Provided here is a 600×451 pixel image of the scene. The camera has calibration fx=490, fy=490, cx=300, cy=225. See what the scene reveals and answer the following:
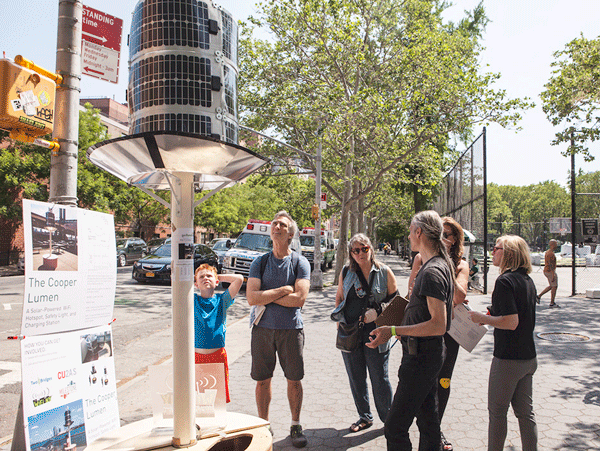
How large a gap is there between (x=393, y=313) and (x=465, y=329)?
710mm

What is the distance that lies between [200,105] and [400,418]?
2.28 metres

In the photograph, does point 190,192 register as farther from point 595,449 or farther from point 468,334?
point 595,449

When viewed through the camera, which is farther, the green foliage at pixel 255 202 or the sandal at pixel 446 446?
the green foliage at pixel 255 202

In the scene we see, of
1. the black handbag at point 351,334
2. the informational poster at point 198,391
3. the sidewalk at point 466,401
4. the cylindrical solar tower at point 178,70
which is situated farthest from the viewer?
the black handbag at point 351,334

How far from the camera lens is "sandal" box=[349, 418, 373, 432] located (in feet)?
14.5

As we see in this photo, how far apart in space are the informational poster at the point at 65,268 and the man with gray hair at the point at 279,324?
1159 millimetres

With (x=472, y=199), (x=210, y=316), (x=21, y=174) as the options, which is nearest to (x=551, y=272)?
(x=472, y=199)

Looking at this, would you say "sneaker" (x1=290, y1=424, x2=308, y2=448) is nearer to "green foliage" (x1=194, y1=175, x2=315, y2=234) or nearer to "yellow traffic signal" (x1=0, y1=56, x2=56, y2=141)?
"yellow traffic signal" (x1=0, y1=56, x2=56, y2=141)

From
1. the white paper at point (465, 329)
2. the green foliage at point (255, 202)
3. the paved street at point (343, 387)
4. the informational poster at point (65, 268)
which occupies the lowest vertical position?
the paved street at point (343, 387)

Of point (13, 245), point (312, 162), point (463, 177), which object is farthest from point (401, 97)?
point (13, 245)

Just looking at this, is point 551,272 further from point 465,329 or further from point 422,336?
point 422,336

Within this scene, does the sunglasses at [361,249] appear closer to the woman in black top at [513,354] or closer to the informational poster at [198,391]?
the woman in black top at [513,354]

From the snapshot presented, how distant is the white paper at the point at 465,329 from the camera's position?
3750 millimetres

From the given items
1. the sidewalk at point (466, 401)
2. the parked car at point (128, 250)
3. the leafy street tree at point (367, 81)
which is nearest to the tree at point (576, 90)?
the leafy street tree at point (367, 81)
